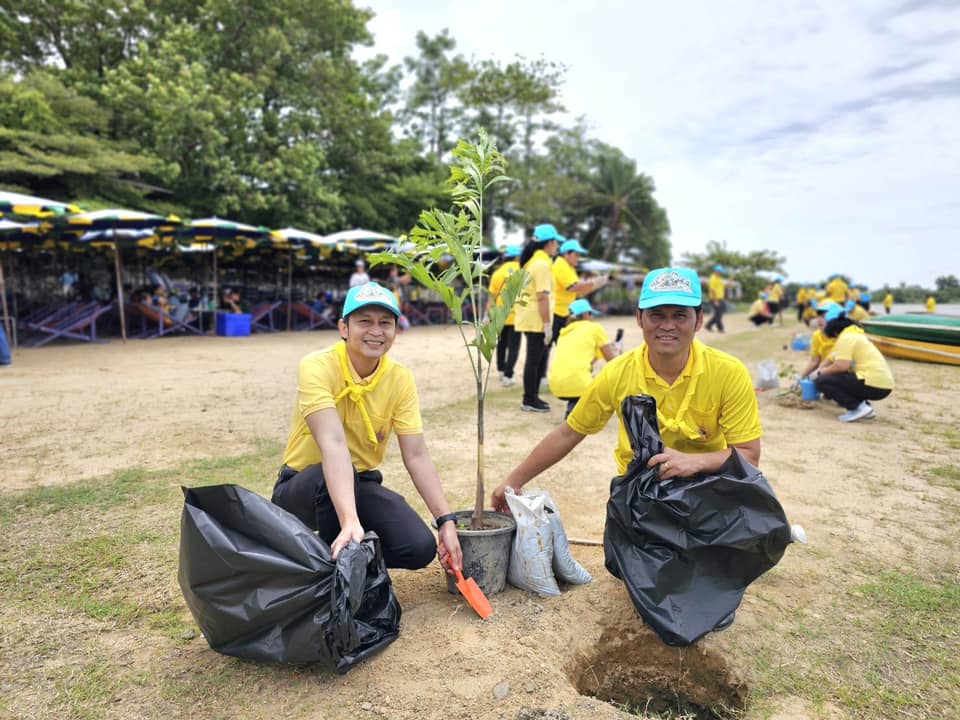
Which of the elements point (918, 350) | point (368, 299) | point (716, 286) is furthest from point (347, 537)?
point (716, 286)

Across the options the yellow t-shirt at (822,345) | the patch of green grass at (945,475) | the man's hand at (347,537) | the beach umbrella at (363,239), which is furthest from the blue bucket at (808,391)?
the beach umbrella at (363,239)

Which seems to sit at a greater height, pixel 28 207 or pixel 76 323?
pixel 28 207

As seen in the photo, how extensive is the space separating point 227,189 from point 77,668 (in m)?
16.2

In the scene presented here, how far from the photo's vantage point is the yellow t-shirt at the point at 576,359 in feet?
17.7

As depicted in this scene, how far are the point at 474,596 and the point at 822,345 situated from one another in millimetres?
5943

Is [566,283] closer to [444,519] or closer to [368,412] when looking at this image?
[368,412]

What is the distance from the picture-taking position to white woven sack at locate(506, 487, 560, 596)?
8.32 feet

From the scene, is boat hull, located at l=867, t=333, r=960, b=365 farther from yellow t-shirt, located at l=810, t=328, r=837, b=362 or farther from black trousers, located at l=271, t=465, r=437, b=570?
black trousers, located at l=271, t=465, r=437, b=570

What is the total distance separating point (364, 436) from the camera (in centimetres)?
266

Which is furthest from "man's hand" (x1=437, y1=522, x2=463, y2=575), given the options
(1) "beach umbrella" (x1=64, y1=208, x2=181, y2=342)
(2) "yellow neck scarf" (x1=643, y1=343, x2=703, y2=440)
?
(1) "beach umbrella" (x1=64, y1=208, x2=181, y2=342)

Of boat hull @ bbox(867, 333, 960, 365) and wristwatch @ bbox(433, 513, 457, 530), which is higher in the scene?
wristwatch @ bbox(433, 513, 457, 530)

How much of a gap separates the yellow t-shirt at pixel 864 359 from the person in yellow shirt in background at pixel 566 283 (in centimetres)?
249

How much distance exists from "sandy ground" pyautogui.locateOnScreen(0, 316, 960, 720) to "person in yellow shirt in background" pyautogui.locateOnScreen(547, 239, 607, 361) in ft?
3.76

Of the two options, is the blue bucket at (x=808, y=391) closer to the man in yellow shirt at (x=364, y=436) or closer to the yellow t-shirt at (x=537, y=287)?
the yellow t-shirt at (x=537, y=287)
